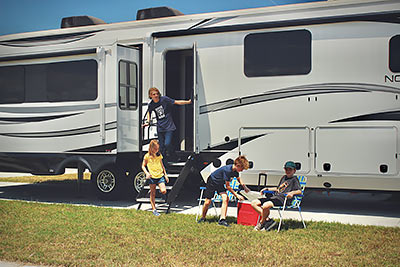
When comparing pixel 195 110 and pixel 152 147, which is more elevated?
pixel 195 110

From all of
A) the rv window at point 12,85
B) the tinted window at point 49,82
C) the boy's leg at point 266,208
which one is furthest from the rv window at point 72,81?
the boy's leg at point 266,208

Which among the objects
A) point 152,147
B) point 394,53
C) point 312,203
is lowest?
point 312,203

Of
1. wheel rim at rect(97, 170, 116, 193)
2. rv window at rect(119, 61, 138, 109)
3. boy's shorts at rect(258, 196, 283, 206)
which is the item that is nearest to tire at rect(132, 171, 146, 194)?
wheel rim at rect(97, 170, 116, 193)

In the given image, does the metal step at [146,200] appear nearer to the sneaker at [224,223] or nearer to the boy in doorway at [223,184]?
the boy in doorway at [223,184]

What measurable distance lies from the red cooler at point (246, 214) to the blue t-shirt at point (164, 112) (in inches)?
104

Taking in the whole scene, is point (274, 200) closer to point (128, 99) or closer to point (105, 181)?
point (128, 99)

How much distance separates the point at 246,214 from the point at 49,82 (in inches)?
214

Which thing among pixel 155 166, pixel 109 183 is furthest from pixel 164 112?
pixel 109 183

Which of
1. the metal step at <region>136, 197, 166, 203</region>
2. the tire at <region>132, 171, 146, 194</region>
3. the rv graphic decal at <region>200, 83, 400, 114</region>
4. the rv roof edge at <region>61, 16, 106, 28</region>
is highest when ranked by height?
the rv roof edge at <region>61, 16, 106, 28</region>

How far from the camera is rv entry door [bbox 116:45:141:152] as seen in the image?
974 centimetres

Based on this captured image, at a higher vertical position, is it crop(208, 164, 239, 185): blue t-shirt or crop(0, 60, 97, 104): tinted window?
crop(0, 60, 97, 104): tinted window

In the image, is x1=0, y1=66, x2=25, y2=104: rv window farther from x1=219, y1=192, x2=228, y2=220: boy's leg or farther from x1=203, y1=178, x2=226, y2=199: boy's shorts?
x1=219, y1=192, x2=228, y2=220: boy's leg

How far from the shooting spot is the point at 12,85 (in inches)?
439

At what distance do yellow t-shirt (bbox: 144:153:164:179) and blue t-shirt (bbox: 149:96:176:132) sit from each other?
105 cm
